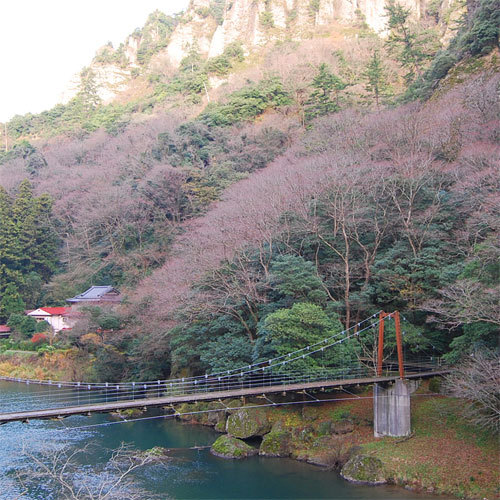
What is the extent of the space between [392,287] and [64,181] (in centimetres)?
2915

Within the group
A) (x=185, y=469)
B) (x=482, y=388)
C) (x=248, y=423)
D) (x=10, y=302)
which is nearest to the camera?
(x=482, y=388)

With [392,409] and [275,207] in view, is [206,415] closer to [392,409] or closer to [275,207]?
[392,409]

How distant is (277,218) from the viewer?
797 inches

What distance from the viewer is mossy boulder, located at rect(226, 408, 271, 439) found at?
52.2 ft

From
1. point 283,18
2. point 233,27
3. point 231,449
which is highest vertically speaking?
point 283,18

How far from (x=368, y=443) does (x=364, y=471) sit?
1321 mm

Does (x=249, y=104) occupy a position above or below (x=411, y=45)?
below

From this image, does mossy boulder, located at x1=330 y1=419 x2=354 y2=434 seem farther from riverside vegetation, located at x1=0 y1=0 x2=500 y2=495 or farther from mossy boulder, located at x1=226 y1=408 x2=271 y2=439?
mossy boulder, located at x1=226 y1=408 x2=271 y2=439

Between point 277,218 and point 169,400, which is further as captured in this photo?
point 277,218

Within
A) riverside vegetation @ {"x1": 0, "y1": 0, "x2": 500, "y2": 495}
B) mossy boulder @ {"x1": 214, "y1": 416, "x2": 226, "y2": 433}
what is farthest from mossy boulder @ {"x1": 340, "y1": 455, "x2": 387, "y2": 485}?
mossy boulder @ {"x1": 214, "y1": 416, "x2": 226, "y2": 433}

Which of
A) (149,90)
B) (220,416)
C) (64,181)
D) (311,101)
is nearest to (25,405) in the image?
(220,416)

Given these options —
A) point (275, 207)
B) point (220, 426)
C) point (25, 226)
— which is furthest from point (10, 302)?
point (220, 426)

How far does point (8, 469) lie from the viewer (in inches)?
518

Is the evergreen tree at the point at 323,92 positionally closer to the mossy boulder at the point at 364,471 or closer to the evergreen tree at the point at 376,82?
the evergreen tree at the point at 376,82
